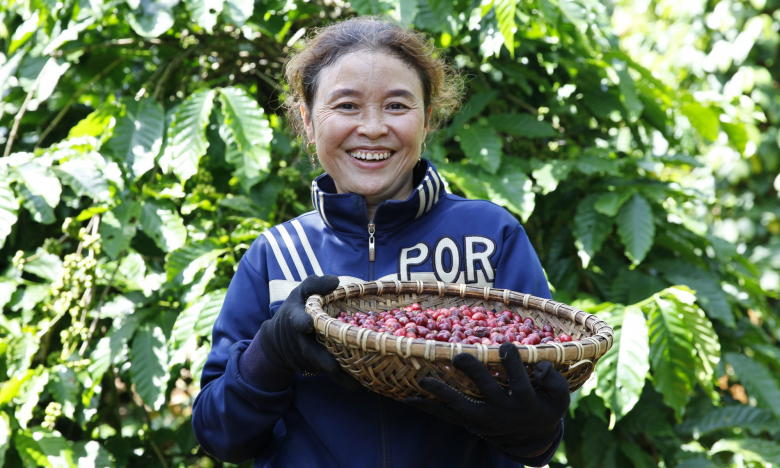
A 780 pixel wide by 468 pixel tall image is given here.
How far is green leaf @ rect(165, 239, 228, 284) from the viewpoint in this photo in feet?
6.59

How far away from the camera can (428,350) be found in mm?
1061

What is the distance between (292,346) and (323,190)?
0.53 meters

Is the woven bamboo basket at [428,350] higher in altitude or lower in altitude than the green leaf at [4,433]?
higher

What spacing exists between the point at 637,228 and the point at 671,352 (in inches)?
14.9

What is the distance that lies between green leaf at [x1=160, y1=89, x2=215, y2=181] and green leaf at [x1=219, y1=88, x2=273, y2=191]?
0.07 meters

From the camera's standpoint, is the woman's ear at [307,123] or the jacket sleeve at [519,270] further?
the woman's ear at [307,123]

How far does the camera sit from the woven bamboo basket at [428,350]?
106 cm

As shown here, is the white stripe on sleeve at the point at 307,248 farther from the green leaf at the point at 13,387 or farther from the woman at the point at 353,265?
the green leaf at the point at 13,387

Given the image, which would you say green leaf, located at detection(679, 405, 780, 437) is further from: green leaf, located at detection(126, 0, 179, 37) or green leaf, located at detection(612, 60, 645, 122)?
green leaf, located at detection(126, 0, 179, 37)

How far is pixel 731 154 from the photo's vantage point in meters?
4.46

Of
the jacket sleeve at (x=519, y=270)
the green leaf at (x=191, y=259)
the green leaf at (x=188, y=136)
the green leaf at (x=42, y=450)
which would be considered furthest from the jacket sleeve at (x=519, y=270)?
the green leaf at (x=42, y=450)

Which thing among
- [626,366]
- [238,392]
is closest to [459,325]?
[238,392]

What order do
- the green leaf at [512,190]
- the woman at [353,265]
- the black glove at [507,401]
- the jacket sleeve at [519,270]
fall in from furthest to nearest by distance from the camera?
the green leaf at [512,190] → the jacket sleeve at [519,270] → the woman at [353,265] → the black glove at [507,401]

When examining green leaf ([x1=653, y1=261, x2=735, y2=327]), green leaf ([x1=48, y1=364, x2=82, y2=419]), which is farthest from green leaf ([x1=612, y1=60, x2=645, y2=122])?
green leaf ([x1=48, y1=364, x2=82, y2=419])
